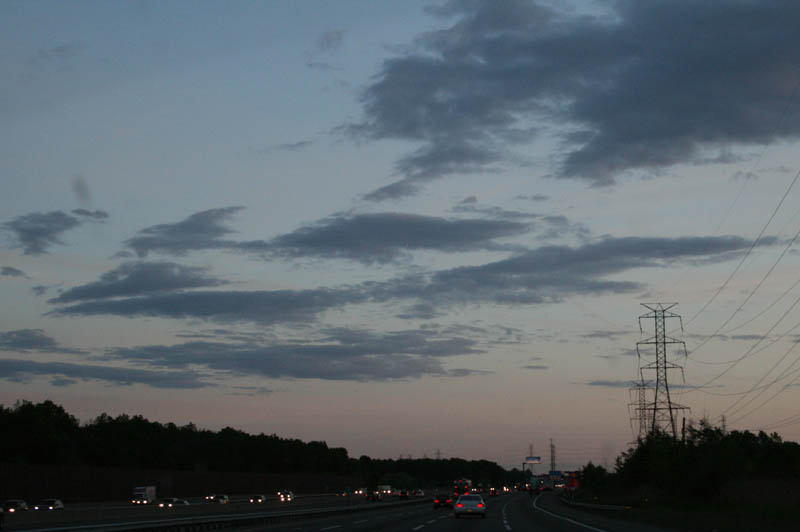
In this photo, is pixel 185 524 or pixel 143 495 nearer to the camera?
pixel 185 524

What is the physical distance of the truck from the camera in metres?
87.7

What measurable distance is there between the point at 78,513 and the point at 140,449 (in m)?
108

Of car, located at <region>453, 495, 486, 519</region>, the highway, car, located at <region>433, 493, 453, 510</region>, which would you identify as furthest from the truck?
car, located at <region>453, 495, 486, 519</region>

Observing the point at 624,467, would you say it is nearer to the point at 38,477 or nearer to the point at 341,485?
the point at 341,485

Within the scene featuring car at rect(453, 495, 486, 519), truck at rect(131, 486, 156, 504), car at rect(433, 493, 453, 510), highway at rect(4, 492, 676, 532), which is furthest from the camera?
truck at rect(131, 486, 156, 504)

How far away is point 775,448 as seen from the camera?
136125 millimetres

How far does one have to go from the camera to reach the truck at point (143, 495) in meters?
87.7

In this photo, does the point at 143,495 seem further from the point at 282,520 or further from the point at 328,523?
the point at 328,523

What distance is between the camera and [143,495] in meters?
88.9

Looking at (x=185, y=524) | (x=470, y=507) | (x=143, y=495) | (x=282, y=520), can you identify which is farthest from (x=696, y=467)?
(x=143, y=495)

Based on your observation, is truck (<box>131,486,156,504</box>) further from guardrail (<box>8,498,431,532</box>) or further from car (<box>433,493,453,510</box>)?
guardrail (<box>8,498,431,532</box>)

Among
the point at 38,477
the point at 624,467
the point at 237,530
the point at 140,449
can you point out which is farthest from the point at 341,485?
the point at 237,530

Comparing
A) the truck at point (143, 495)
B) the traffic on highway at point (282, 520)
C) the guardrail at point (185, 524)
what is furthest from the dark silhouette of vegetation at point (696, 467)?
the truck at point (143, 495)

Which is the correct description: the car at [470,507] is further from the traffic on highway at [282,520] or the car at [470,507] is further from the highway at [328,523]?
the highway at [328,523]
